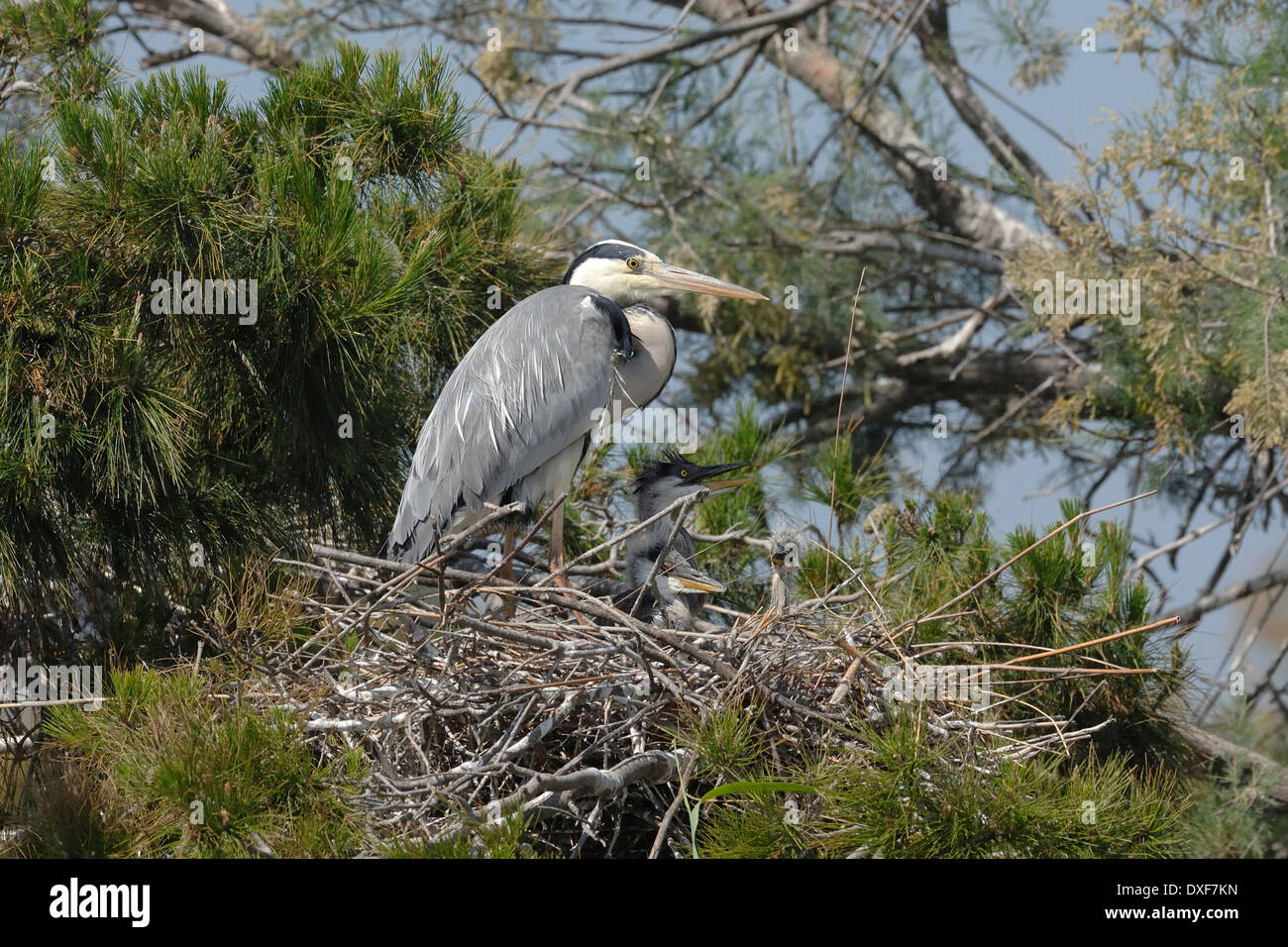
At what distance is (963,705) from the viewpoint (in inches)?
129

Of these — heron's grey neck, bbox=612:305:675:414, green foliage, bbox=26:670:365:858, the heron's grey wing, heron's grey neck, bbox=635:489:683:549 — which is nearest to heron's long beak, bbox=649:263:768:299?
heron's grey neck, bbox=612:305:675:414

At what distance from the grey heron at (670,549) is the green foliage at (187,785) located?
0.94 m

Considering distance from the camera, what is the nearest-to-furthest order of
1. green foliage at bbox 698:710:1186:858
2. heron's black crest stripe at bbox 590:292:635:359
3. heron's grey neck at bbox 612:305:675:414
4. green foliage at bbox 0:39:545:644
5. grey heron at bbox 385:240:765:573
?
green foliage at bbox 698:710:1186:858, green foliage at bbox 0:39:545:644, grey heron at bbox 385:240:765:573, heron's black crest stripe at bbox 590:292:635:359, heron's grey neck at bbox 612:305:675:414

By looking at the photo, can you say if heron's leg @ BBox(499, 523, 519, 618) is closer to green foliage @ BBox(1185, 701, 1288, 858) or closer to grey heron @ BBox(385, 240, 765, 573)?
grey heron @ BBox(385, 240, 765, 573)

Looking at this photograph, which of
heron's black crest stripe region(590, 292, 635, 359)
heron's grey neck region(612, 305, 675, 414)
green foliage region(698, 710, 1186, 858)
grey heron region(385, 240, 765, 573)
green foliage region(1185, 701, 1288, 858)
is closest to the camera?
green foliage region(698, 710, 1186, 858)

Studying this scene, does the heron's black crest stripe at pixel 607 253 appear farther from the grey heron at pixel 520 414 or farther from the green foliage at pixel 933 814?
the green foliage at pixel 933 814

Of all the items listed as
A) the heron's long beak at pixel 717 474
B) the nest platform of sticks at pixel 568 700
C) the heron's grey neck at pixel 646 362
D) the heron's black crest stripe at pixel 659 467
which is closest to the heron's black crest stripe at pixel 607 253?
the heron's grey neck at pixel 646 362

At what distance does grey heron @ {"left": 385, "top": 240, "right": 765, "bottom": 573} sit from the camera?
3977mm

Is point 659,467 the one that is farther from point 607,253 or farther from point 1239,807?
point 1239,807

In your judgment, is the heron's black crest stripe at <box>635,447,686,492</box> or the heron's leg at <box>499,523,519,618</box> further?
the heron's black crest stripe at <box>635,447,686,492</box>

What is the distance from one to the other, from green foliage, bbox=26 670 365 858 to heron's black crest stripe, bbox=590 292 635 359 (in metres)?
1.60

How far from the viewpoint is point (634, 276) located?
4.55 meters

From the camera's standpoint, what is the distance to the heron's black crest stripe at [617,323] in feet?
13.8

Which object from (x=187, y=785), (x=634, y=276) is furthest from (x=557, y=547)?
(x=187, y=785)
